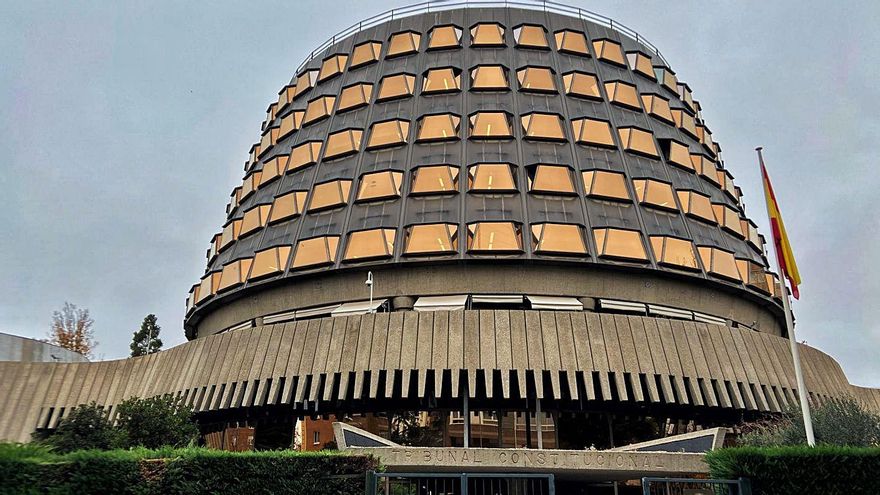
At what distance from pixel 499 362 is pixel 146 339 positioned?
72594mm

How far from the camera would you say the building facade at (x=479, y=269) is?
3052 cm

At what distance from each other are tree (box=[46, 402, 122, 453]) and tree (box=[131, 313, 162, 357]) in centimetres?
6512

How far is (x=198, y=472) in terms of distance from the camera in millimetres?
14750

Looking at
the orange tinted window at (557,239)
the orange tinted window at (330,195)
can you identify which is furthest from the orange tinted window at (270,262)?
the orange tinted window at (557,239)

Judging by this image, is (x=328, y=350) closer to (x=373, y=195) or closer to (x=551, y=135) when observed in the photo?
(x=373, y=195)

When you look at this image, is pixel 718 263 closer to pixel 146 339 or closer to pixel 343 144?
pixel 343 144

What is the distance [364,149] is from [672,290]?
17.6 meters

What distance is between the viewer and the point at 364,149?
40.7 m

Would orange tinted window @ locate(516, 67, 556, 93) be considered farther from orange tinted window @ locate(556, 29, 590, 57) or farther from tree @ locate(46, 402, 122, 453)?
tree @ locate(46, 402, 122, 453)

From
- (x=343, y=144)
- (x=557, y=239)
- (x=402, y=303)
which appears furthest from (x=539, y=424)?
(x=343, y=144)

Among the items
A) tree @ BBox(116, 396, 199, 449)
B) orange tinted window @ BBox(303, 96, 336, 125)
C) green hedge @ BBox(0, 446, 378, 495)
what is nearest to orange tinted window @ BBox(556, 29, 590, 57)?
orange tinted window @ BBox(303, 96, 336, 125)

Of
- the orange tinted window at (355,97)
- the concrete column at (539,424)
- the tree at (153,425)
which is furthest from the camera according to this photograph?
the orange tinted window at (355,97)

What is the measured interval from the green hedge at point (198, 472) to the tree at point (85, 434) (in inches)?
520

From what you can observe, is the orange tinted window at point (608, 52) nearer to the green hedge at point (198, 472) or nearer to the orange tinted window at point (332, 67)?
the orange tinted window at point (332, 67)
